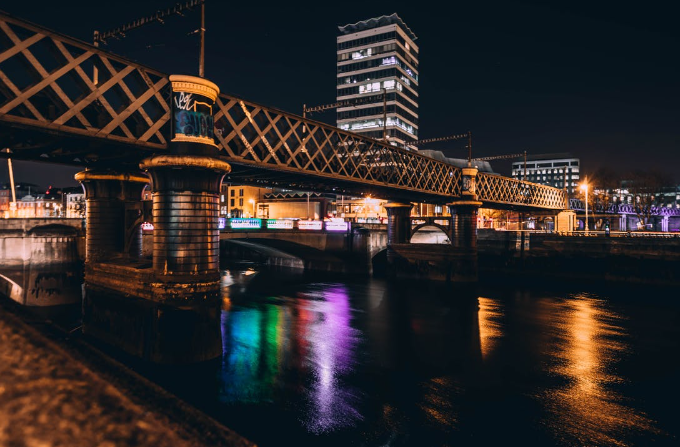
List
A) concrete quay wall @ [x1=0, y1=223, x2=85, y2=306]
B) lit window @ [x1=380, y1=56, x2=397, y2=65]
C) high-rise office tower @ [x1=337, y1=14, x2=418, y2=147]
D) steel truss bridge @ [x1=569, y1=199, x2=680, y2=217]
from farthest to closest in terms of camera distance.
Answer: lit window @ [x1=380, y1=56, x2=397, y2=65]
high-rise office tower @ [x1=337, y1=14, x2=418, y2=147]
steel truss bridge @ [x1=569, y1=199, x2=680, y2=217]
concrete quay wall @ [x1=0, y1=223, x2=85, y2=306]

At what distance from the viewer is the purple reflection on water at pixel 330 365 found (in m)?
14.0

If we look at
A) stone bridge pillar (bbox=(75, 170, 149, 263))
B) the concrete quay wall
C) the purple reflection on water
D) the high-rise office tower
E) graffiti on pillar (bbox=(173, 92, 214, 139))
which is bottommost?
the purple reflection on water

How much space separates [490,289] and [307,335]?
1004 inches

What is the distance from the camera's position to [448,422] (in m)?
13.7

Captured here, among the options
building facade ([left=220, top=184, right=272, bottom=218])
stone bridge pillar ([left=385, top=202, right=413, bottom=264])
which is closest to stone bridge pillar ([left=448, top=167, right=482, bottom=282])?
stone bridge pillar ([left=385, top=202, right=413, bottom=264])

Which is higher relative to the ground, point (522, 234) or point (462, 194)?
point (462, 194)

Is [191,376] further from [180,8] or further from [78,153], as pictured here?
[180,8]

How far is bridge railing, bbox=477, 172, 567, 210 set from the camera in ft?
175

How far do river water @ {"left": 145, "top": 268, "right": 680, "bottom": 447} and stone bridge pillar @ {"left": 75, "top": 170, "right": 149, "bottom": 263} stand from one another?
28.4 ft

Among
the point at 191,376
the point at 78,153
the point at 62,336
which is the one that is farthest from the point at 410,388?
the point at 78,153

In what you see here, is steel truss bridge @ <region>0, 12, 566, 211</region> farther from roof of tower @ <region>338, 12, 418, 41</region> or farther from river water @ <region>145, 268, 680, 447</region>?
roof of tower @ <region>338, 12, 418, 41</region>

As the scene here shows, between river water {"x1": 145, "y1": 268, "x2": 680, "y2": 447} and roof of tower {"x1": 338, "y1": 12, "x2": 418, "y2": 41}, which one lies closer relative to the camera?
river water {"x1": 145, "y1": 268, "x2": 680, "y2": 447}

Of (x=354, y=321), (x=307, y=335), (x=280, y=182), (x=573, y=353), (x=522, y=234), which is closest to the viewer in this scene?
(x=573, y=353)

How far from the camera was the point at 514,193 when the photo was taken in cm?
6047
